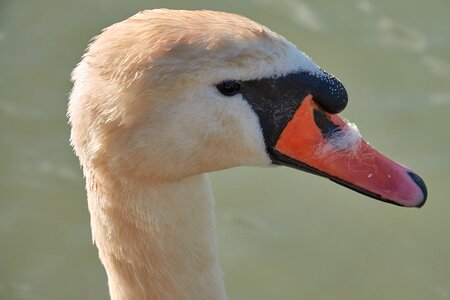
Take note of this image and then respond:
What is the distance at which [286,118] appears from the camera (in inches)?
147

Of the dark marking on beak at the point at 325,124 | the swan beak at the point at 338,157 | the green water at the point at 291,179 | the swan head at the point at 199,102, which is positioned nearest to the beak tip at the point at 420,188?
the swan beak at the point at 338,157

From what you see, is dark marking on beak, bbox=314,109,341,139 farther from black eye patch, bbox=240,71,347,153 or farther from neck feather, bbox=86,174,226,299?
neck feather, bbox=86,174,226,299

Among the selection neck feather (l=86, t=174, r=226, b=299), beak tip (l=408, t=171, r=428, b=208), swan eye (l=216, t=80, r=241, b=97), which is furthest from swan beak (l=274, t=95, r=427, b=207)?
neck feather (l=86, t=174, r=226, b=299)

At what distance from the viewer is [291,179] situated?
249 inches

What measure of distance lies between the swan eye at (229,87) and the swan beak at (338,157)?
294 mm

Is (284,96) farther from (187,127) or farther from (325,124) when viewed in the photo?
(187,127)

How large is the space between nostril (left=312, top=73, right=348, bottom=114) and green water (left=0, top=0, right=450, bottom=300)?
7.72ft

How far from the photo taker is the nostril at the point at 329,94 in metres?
3.68

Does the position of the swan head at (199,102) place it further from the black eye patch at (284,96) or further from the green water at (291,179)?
the green water at (291,179)

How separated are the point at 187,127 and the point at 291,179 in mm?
2820

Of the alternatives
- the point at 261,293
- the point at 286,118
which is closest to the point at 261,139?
the point at 286,118

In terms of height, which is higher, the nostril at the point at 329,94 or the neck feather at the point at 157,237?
the nostril at the point at 329,94

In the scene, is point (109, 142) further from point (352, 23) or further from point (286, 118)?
point (352, 23)

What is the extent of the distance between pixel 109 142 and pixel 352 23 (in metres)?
3.87
